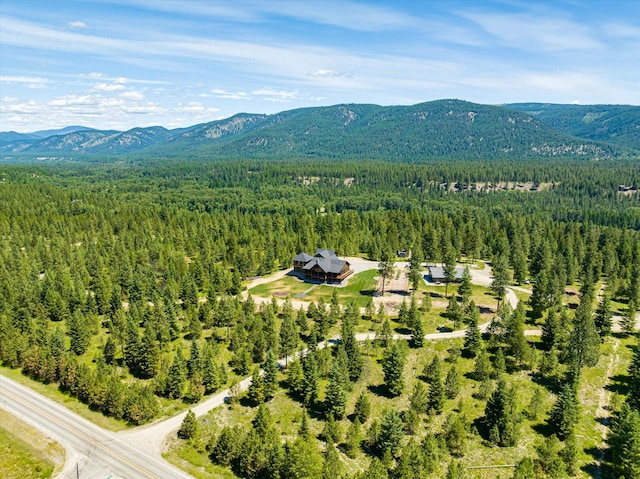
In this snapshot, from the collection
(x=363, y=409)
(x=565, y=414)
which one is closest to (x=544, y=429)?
(x=565, y=414)

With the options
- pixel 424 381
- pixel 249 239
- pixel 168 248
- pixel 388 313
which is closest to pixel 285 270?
pixel 249 239

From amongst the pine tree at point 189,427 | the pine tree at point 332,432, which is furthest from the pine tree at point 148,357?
the pine tree at point 332,432

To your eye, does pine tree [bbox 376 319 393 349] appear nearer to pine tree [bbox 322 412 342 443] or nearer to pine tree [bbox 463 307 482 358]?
pine tree [bbox 463 307 482 358]

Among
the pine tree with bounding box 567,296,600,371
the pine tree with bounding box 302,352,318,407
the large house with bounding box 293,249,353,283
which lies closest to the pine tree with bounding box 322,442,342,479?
the pine tree with bounding box 302,352,318,407

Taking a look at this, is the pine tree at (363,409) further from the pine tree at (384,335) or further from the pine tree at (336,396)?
the pine tree at (384,335)

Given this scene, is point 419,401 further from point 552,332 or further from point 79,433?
point 79,433

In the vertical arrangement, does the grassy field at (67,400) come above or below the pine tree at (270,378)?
below

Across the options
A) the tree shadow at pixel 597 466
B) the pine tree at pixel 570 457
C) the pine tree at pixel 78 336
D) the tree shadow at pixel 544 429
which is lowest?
the tree shadow at pixel 597 466
